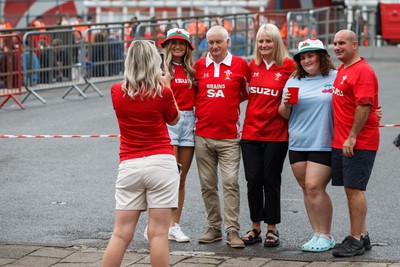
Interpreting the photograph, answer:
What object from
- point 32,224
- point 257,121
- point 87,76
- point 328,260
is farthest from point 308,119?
point 87,76

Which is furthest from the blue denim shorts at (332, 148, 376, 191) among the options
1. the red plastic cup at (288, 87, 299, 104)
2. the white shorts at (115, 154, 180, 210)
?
the white shorts at (115, 154, 180, 210)

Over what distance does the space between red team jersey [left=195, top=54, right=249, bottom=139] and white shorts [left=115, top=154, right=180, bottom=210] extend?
140 cm

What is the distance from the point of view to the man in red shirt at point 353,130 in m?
7.72

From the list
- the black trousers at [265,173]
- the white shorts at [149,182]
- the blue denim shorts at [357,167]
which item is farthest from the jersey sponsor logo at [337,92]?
the white shorts at [149,182]

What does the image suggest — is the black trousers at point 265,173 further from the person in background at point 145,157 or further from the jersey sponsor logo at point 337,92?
the person in background at point 145,157

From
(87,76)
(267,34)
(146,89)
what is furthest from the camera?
(87,76)

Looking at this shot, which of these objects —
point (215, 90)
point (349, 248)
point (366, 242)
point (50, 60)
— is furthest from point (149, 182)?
point (50, 60)

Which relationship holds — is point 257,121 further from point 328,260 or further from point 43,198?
point 43,198

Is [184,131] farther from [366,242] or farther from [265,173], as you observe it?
[366,242]

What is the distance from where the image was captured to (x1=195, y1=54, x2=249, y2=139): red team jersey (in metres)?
8.39

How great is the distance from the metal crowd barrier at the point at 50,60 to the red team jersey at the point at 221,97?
34.3 feet

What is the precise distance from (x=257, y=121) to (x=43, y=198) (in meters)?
3.06

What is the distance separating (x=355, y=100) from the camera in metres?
7.80

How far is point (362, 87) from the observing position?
303 inches
